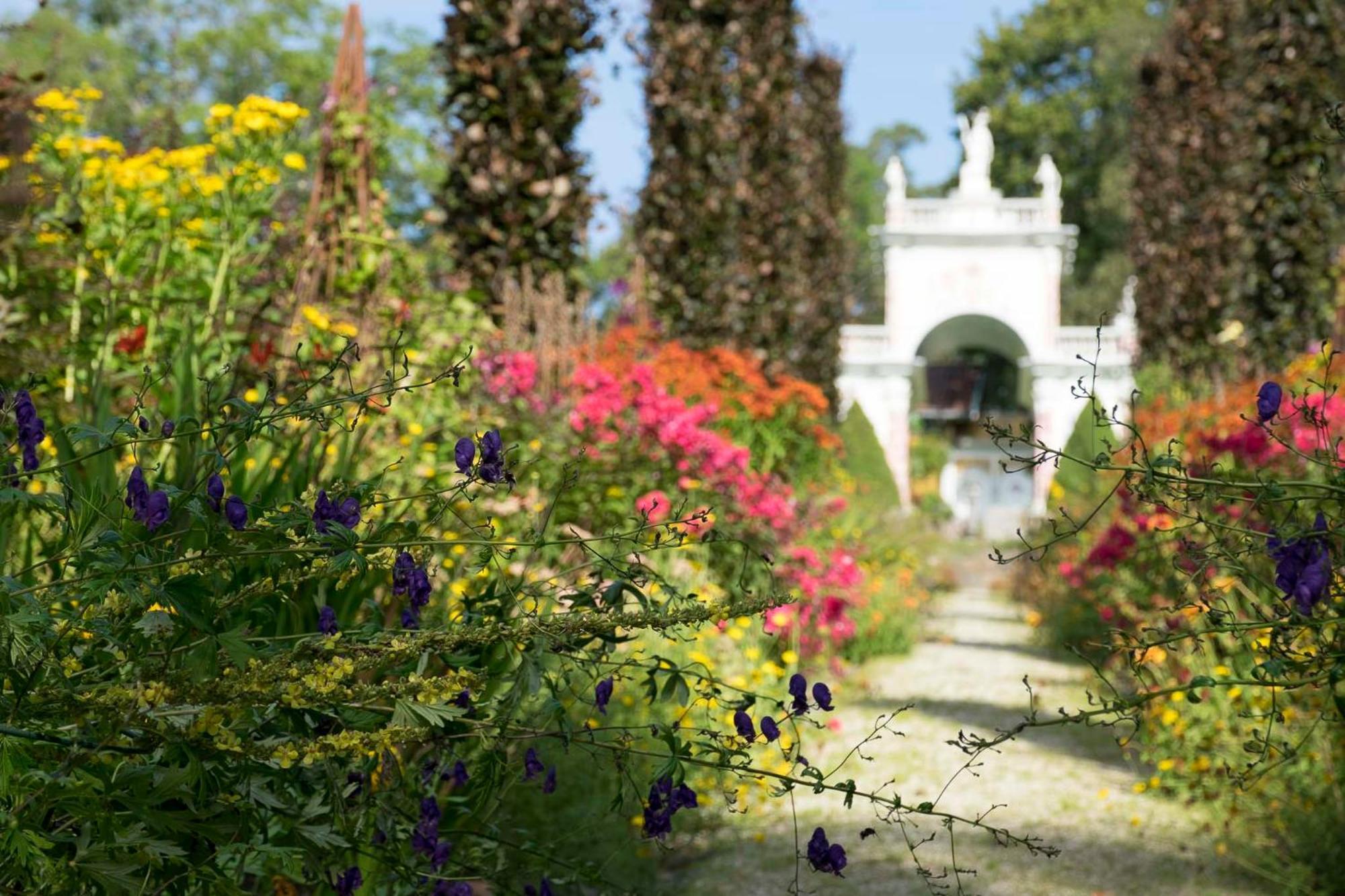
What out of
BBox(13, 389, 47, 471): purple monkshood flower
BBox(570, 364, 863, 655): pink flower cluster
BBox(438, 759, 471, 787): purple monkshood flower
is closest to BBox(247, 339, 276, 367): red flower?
BBox(570, 364, 863, 655): pink flower cluster

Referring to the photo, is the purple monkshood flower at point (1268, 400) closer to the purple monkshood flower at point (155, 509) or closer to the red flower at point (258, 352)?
the purple monkshood flower at point (155, 509)

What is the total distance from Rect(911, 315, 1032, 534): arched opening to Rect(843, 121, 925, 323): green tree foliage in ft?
21.9

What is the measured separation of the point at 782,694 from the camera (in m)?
6.00

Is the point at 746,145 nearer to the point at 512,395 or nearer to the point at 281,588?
the point at 512,395

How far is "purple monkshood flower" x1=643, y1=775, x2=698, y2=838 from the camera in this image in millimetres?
2018

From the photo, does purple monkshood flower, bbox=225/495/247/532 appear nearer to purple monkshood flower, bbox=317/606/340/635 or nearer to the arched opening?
purple monkshood flower, bbox=317/606/340/635

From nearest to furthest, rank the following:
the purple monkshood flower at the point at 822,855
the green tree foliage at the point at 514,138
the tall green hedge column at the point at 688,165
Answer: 1. the purple monkshood flower at the point at 822,855
2. the green tree foliage at the point at 514,138
3. the tall green hedge column at the point at 688,165

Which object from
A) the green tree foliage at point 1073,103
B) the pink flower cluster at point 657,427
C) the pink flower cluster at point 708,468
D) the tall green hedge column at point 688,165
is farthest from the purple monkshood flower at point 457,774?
the green tree foliage at point 1073,103

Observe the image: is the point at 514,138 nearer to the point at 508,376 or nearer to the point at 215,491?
the point at 508,376

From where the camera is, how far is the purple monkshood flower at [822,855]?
6.53ft

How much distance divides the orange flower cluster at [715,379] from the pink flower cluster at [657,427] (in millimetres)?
914

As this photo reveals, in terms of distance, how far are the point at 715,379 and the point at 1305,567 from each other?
27.0 feet

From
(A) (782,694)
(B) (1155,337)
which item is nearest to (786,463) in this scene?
(A) (782,694)

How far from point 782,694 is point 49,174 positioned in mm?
3867
